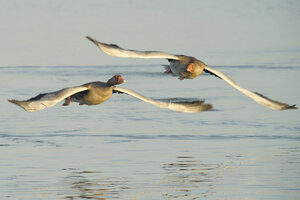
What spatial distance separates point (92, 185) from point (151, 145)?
5.54 m

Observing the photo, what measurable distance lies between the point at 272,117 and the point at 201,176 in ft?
31.8

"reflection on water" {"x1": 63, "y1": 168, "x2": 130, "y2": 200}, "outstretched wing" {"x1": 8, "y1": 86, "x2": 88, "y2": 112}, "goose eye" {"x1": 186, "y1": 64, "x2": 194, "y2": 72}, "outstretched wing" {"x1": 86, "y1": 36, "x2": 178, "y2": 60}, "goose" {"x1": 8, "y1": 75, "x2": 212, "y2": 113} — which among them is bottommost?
"reflection on water" {"x1": 63, "y1": 168, "x2": 130, "y2": 200}

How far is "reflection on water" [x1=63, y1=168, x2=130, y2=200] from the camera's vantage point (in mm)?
26781

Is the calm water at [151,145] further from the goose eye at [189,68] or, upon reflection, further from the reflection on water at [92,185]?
the goose eye at [189,68]

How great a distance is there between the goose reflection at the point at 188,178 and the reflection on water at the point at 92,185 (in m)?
1.34

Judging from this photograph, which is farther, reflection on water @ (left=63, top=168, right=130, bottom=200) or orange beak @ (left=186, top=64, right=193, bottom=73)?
orange beak @ (left=186, top=64, right=193, bottom=73)

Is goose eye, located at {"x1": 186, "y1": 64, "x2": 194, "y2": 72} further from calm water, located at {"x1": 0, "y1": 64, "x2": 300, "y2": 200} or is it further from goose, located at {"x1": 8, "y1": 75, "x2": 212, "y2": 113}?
calm water, located at {"x1": 0, "y1": 64, "x2": 300, "y2": 200}

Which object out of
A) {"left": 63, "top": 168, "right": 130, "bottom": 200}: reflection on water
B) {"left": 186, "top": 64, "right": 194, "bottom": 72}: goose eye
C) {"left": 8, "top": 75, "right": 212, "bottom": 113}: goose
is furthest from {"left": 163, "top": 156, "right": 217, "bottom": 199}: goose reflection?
{"left": 186, "top": 64, "right": 194, "bottom": 72}: goose eye

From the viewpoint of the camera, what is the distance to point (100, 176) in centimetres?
2878

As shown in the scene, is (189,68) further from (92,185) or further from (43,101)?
(43,101)

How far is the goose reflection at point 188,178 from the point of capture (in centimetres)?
2716

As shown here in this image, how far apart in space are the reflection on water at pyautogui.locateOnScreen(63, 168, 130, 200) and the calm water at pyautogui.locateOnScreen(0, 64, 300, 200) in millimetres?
27

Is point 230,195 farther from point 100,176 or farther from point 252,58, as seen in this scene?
point 252,58

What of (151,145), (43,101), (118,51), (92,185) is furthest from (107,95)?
(151,145)
